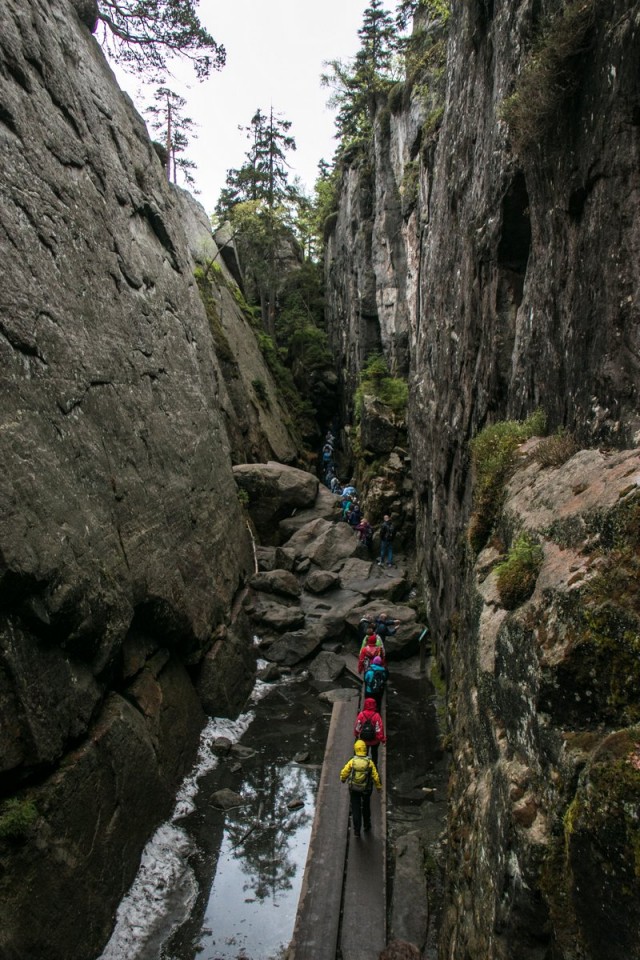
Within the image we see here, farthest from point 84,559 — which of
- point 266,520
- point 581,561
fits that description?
point 266,520

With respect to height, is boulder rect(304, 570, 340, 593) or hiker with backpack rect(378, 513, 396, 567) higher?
hiker with backpack rect(378, 513, 396, 567)

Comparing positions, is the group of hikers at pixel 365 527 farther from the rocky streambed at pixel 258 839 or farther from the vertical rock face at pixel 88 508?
the rocky streambed at pixel 258 839

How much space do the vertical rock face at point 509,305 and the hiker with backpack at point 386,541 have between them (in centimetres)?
253

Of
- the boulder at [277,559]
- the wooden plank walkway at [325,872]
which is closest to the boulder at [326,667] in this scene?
the wooden plank walkway at [325,872]

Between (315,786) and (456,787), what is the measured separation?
5569 millimetres

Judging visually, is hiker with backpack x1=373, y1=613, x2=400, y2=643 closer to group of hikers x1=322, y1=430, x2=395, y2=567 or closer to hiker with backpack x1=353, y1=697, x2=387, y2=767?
hiker with backpack x1=353, y1=697, x2=387, y2=767

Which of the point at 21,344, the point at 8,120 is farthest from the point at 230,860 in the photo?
the point at 8,120

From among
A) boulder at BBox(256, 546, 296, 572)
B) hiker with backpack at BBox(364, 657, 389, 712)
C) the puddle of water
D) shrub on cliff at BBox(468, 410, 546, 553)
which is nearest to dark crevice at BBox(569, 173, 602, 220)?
shrub on cliff at BBox(468, 410, 546, 553)

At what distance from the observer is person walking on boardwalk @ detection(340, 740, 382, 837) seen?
9.88 meters

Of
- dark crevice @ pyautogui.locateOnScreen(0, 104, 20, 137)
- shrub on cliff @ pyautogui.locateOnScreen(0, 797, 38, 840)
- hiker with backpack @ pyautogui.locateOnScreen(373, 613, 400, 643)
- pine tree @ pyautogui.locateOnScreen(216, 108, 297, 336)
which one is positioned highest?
pine tree @ pyautogui.locateOnScreen(216, 108, 297, 336)

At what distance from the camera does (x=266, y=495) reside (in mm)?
28453

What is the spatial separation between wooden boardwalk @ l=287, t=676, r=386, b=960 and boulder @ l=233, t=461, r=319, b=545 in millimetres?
17117

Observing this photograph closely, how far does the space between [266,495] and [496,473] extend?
755 inches

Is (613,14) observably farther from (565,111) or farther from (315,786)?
(315,786)
